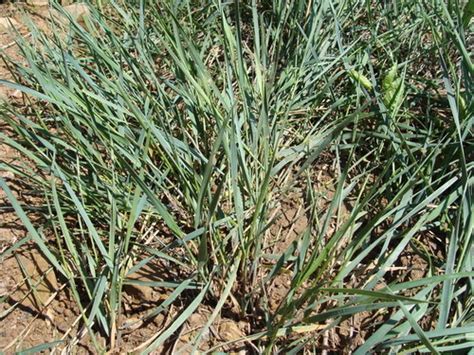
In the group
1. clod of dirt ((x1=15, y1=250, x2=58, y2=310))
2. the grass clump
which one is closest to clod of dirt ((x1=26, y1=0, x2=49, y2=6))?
the grass clump

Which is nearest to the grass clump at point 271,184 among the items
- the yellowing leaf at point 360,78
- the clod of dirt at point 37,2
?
the yellowing leaf at point 360,78

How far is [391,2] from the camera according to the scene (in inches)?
67.3

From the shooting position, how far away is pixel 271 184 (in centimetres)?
129

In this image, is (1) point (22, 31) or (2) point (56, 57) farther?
(1) point (22, 31)

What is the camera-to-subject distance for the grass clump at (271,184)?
0.99 meters

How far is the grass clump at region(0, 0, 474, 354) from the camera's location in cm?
99

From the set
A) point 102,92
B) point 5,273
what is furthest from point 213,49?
point 5,273

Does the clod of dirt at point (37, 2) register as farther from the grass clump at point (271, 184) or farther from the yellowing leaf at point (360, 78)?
the yellowing leaf at point (360, 78)

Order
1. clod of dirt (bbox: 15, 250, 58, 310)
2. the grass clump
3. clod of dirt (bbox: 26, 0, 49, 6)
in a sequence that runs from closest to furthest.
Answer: the grass clump, clod of dirt (bbox: 15, 250, 58, 310), clod of dirt (bbox: 26, 0, 49, 6)

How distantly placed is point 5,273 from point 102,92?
48 centimetres

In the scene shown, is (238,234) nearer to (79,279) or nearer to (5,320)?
(79,279)

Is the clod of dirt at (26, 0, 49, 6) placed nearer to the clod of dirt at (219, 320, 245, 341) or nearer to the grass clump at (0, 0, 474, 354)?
the grass clump at (0, 0, 474, 354)

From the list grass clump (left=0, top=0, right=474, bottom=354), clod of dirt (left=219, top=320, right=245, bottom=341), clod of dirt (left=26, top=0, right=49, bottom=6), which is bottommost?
clod of dirt (left=219, top=320, right=245, bottom=341)

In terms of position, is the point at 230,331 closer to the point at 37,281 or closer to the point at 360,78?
the point at 37,281
